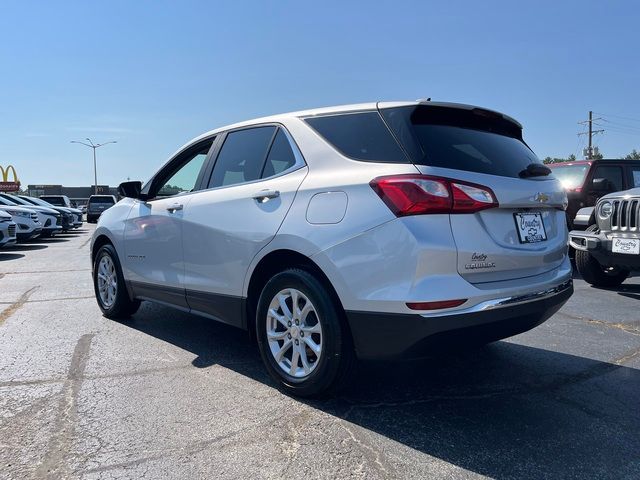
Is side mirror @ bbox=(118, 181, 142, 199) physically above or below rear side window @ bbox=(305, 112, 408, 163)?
below

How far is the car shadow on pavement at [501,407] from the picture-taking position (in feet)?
8.31

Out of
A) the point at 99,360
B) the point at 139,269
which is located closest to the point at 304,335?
the point at 99,360

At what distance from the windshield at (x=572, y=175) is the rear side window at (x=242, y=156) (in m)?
7.07

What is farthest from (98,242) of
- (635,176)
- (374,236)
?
(635,176)

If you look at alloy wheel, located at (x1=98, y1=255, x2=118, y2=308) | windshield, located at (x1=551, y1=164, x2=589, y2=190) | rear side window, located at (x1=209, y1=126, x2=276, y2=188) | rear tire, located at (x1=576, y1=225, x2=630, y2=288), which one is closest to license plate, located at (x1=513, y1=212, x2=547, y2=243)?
rear side window, located at (x1=209, y1=126, x2=276, y2=188)

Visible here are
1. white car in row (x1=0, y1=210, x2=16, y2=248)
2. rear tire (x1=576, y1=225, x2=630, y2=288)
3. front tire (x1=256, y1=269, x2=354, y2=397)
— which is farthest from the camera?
white car in row (x1=0, y1=210, x2=16, y2=248)

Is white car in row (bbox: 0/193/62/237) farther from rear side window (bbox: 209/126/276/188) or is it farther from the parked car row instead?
rear side window (bbox: 209/126/276/188)

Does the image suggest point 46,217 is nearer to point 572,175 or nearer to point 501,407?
point 572,175

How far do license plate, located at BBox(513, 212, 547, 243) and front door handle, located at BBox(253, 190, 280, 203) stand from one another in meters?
1.48

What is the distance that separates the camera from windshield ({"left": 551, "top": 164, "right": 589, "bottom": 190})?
29.9 ft

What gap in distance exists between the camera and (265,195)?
3426 millimetres

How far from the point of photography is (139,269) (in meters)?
4.82

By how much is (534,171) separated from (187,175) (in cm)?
281

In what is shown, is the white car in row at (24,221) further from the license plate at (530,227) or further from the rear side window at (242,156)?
the license plate at (530,227)
